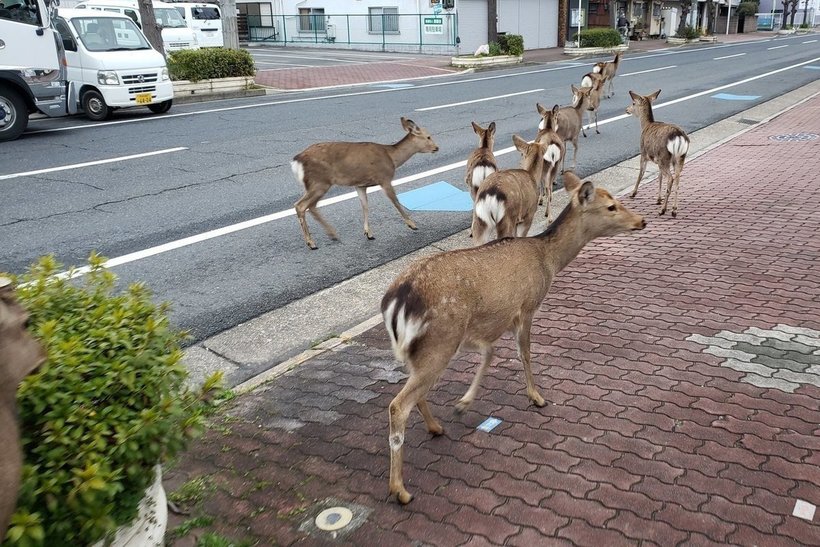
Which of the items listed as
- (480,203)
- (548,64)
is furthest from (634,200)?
(548,64)

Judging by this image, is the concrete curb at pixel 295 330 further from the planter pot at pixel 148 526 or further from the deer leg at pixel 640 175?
the deer leg at pixel 640 175

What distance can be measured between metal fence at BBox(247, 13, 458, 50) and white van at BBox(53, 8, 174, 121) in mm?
25353

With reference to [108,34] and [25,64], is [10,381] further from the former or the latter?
[108,34]

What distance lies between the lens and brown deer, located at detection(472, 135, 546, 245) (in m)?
7.02

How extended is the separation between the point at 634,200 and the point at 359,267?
186 inches

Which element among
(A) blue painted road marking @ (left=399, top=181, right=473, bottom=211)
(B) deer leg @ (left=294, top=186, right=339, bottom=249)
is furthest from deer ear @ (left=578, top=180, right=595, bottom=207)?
(A) blue painted road marking @ (left=399, top=181, right=473, bottom=211)

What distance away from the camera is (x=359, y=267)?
785cm

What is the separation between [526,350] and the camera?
15.8 ft

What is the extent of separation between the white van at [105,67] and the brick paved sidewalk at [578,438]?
14.1m

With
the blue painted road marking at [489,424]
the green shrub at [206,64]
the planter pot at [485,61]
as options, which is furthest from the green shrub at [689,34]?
the blue painted road marking at [489,424]

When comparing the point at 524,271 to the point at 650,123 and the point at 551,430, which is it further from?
the point at 650,123

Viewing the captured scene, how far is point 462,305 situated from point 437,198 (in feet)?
21.6

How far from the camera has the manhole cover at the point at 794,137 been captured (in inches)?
584

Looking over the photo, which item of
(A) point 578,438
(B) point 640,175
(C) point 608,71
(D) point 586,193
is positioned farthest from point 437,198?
(C) point 608,71
